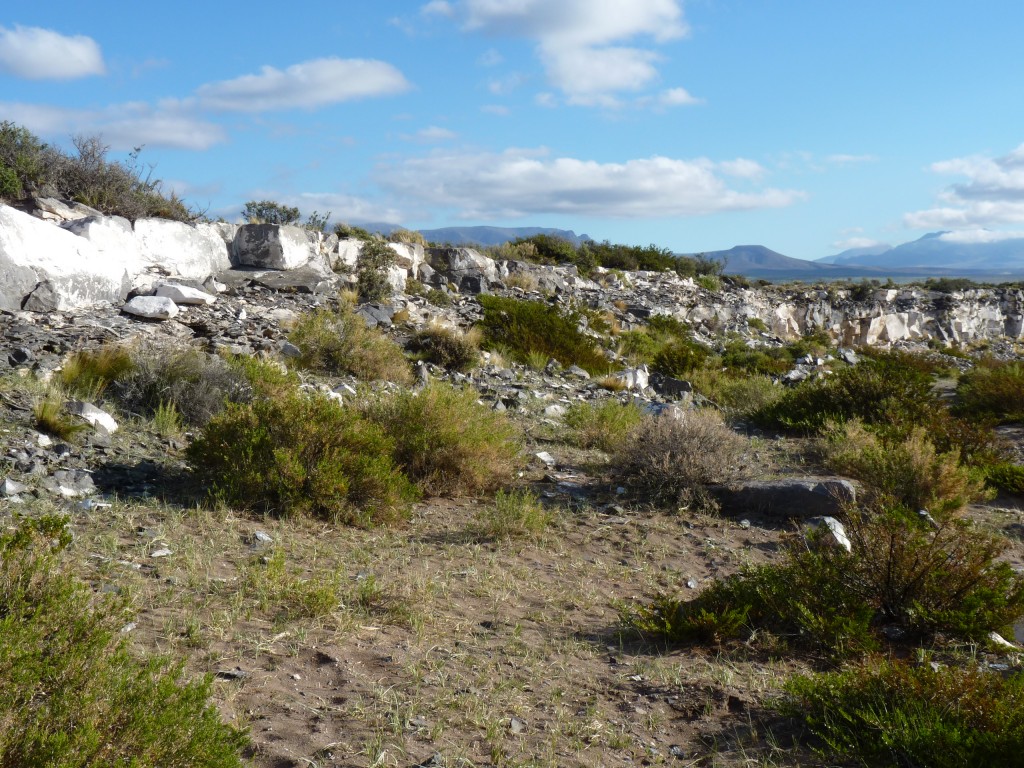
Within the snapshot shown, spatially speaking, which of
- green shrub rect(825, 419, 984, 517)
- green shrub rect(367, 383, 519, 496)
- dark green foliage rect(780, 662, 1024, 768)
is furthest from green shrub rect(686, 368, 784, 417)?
dark green foliage rect(780, 662, 1024, 768)

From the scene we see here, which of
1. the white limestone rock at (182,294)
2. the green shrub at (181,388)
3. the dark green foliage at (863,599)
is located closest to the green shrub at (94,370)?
the green shrub at (181,388)

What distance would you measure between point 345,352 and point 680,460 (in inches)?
222

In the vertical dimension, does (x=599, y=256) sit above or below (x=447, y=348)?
above

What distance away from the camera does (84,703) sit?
6.95 feet

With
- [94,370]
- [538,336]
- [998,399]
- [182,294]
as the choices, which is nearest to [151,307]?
[182,294]

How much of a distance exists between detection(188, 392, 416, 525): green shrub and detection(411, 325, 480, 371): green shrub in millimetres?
6013

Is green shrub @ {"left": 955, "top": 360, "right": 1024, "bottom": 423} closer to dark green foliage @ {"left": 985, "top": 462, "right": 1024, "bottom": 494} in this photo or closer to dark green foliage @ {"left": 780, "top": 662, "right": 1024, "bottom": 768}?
dark green foliage @ {"left": 985, "top": 462, "right": 1024, "bottom": 494}

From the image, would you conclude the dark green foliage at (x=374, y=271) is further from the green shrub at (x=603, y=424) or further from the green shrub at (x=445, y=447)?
the green shrub at (x=445, y=447)

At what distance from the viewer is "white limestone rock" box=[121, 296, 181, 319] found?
34.1ft

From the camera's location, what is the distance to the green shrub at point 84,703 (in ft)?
6.53

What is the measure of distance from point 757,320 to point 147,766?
25202 mm

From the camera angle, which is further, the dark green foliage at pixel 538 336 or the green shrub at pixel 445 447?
the dark green foliage at pixel 538 336

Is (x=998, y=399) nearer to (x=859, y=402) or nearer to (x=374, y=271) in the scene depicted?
(x=859, y=402)

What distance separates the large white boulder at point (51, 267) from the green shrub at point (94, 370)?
2.02m
